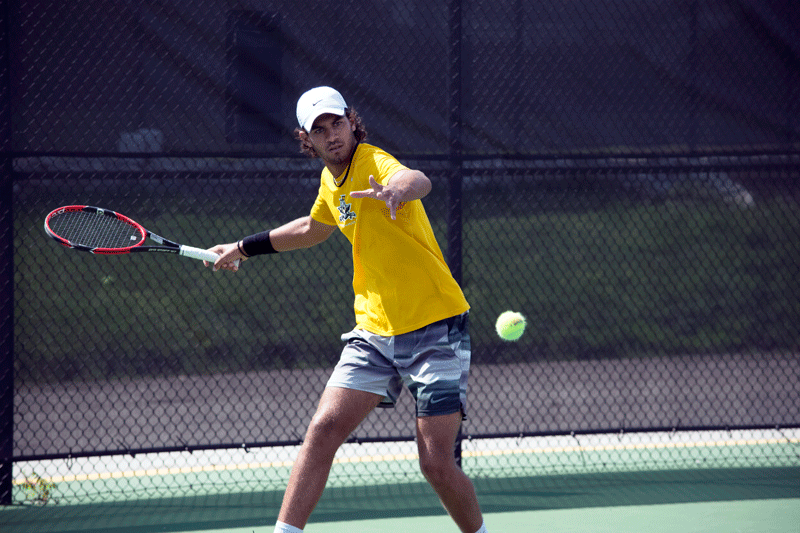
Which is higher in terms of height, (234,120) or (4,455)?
(234,120)

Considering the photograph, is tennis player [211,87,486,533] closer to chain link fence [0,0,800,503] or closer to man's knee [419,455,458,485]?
man's knee [419,455,458,485]

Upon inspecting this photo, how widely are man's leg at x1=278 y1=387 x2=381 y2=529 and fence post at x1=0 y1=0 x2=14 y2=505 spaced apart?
1.83 metres

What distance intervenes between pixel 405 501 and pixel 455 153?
168 cm

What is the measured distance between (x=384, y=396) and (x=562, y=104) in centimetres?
215

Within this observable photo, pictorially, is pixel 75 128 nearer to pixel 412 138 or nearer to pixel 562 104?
pixel 412 138

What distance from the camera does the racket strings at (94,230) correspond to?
326 cm

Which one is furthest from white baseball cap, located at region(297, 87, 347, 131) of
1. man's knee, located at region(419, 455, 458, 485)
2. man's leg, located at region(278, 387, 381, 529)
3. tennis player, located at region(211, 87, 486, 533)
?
man's knee, located at region(419, 455, 458, 485)

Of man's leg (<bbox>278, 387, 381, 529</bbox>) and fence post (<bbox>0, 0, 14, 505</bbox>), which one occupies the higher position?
fence post (<bbox>0, 0, 14, 505</bbox>)

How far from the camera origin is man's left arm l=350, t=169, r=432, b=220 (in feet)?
7.58

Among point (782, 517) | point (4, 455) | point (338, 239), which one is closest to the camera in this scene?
point (782, 517)

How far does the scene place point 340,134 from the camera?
2.58m

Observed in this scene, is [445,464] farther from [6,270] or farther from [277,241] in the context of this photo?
[6,270]

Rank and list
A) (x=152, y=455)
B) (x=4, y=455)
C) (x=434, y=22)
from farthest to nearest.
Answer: (x=152, y=455) < (x=434, y=22) < (x=4, y=455)

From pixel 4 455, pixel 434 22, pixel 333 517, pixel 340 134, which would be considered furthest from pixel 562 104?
pixel 4 455
